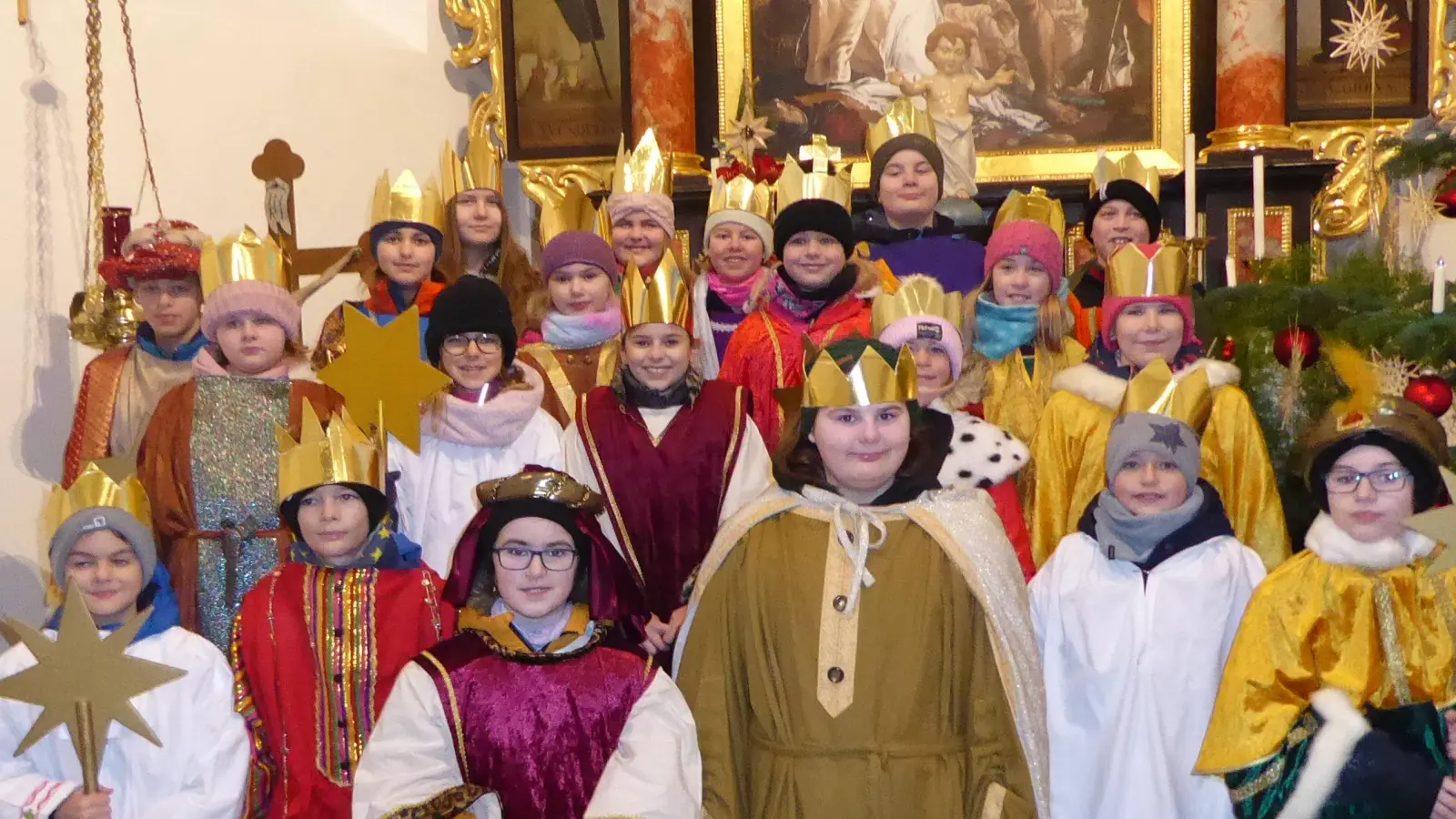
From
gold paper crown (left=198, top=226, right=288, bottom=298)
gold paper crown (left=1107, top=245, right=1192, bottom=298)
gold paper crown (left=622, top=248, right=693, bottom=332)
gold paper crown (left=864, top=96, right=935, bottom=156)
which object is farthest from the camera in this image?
gold paper crown (left=864, top=96, right=935, bottom=156)

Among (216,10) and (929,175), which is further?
(216,10)

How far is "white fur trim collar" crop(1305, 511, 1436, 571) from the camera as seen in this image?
11.4ft

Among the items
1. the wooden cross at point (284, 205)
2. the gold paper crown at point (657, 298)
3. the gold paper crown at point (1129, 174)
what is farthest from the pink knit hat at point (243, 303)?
the gold paper crown at point (1129, 174)

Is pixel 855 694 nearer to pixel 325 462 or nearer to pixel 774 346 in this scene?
pixel 325 462

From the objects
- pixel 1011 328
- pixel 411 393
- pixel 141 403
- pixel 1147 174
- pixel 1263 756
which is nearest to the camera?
pixel 1263 756

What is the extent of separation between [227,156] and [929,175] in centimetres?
338

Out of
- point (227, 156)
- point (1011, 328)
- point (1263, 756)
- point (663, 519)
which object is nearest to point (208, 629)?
point (663, 519)

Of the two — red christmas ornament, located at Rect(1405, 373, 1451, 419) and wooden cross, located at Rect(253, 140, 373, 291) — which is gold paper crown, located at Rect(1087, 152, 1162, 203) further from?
wooden cross, located at Rect(253, 140, 373, 291)

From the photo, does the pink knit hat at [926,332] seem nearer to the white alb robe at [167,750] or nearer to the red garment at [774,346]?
the red garment at [774,346]

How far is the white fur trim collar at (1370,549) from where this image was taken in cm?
348

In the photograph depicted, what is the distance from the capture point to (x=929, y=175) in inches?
211

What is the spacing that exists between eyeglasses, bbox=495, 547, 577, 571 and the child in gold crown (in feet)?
1.43

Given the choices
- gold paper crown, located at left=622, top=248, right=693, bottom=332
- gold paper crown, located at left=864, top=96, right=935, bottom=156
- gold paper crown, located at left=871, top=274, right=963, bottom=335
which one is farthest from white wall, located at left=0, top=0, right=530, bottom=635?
gold paper crown, located at left=871, top=274, right=963, bottom=335

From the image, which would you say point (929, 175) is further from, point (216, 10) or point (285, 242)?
point (216, 10)
